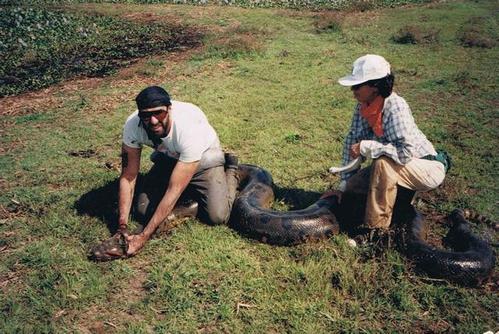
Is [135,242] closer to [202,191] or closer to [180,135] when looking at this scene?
[202,191]

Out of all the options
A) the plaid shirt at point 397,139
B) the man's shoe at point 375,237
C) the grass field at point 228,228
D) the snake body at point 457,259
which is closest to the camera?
the grass field at point 228,228

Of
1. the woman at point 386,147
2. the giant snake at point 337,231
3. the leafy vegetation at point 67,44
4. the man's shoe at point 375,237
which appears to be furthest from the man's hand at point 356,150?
the leafy vegetation at point 67,44

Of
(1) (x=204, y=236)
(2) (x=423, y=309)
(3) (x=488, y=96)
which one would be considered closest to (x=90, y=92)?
(1) (x=204, y=236)

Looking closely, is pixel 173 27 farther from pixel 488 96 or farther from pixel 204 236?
pixel 204 236

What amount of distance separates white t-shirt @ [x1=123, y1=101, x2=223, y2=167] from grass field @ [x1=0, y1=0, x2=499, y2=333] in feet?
3.22

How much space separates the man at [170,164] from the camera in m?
4.40

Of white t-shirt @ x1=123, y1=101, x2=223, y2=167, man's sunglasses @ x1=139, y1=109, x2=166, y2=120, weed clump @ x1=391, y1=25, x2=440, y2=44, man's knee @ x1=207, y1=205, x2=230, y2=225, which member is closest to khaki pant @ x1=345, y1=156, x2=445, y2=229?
man's knee @ x1=207, y1=205, x2=230, y2=225

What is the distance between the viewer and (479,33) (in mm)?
14422

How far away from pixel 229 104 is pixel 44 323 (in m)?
6.17

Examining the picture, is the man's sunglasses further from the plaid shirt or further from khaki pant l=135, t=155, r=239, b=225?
the plaid shirt

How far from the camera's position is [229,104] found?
8875 millimetres

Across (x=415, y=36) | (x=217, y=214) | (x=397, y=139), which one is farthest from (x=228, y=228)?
(x=415, y=36)

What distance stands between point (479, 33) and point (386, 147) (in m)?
13.2

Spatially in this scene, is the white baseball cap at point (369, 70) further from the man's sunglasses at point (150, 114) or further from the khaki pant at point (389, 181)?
the man's sunglasses at point (150, 114)
